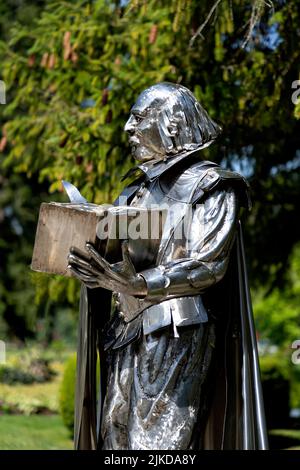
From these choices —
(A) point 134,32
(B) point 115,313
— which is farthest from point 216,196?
(A) point 134,32

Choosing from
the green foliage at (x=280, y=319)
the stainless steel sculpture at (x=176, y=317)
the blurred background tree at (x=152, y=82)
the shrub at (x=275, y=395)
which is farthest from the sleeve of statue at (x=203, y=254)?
the green foliage at (x=280, y=319)

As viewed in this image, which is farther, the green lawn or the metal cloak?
the green lawn

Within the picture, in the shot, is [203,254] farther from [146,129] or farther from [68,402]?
[68,402]

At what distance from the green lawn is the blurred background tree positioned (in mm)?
2439

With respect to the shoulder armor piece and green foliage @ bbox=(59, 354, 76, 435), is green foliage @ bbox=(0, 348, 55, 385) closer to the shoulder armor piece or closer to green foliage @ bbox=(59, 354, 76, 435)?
green foliage @ bbox=(59, 354, 76, 435)

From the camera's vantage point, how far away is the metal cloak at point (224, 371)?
3.99 m

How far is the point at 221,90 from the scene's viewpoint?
27.1 ft

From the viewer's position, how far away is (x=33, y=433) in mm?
12430

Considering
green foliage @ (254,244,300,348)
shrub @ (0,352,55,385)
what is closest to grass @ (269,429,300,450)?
shrub @ (0,352,55,385)

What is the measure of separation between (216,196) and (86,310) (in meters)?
0.83

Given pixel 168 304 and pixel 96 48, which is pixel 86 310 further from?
pixel 96 48

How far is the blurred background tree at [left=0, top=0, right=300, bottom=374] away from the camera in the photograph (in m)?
8.24

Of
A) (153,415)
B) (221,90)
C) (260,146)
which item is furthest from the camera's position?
(260,146)

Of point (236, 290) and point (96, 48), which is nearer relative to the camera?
A: point (236, 290)
